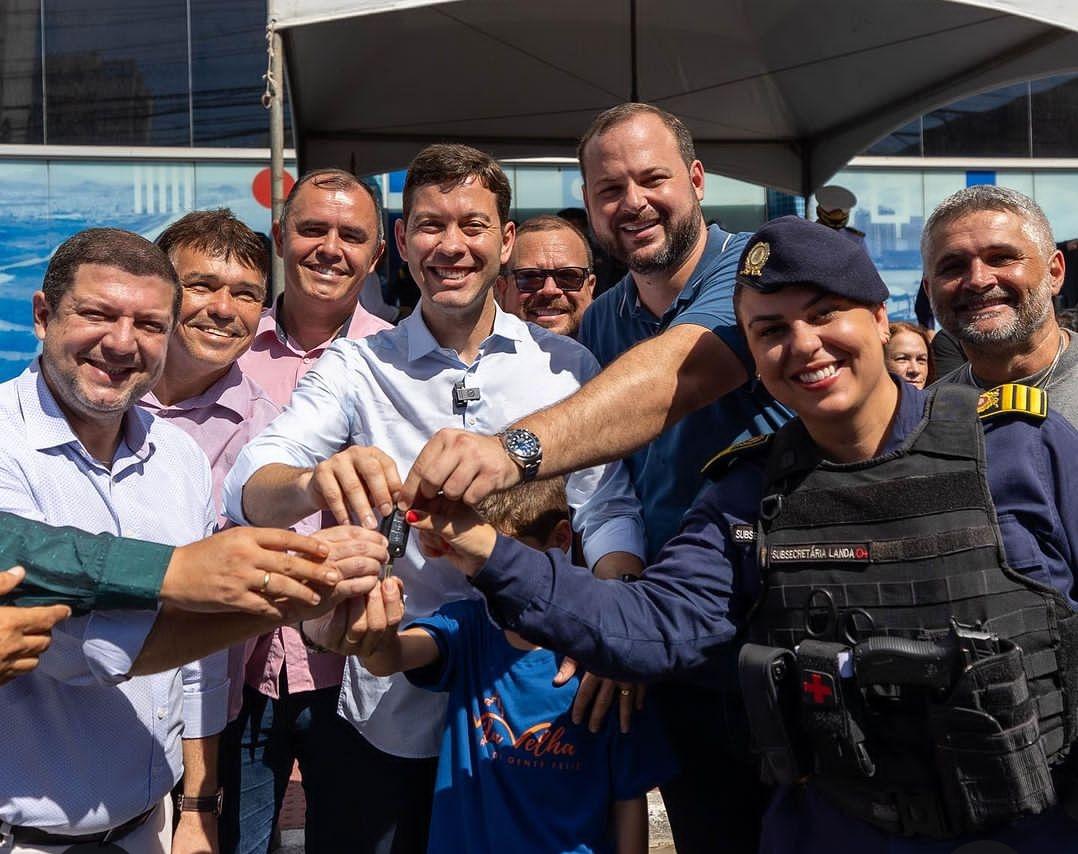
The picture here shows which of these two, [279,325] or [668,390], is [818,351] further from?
[279,325]

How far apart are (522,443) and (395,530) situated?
0.31m

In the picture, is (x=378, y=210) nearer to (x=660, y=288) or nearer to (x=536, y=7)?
(x=660, y=288)

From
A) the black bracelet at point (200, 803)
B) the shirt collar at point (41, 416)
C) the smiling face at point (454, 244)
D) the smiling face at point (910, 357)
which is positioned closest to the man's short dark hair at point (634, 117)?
the smiling face at point (454, 244)

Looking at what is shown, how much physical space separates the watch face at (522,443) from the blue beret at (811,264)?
1.78 ft

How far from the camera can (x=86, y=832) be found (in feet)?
7.63

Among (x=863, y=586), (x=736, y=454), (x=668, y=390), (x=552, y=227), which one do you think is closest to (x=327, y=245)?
(x=552, y=227)

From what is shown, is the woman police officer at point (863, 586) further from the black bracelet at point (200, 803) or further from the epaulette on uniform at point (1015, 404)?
the black bracelet at point (200, 803)

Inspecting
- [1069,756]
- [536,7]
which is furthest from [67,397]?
[536,7]

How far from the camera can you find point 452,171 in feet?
9.37

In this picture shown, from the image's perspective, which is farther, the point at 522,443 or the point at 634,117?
the point at 634,117

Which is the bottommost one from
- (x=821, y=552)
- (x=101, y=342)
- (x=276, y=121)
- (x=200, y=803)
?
(x=200, y=803)

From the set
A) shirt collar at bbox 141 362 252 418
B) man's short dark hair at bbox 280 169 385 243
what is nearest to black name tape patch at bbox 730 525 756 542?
shirt collar at bbox 141 362 252 418

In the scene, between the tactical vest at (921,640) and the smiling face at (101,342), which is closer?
the tactical vest at (921,640)

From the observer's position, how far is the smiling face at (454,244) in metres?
2.80
